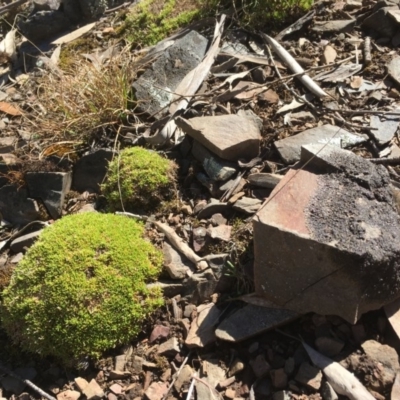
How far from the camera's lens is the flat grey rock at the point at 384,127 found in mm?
3988

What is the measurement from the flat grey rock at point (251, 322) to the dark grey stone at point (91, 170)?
67.2 inches

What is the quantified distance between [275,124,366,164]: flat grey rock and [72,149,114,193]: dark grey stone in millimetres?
1362

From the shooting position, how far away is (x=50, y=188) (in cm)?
443

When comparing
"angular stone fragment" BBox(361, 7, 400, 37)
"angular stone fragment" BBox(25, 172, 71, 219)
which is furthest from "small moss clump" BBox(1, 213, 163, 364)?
"angular stone fragment" BBox(361, 7, 400, 37)

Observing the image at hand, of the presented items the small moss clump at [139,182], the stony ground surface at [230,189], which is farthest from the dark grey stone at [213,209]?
the small moss clump at [139,182]

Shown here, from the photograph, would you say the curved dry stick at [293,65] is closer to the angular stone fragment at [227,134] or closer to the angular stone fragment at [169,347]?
the angular stone fragment at [227,134]

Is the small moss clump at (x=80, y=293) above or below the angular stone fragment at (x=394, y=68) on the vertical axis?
below

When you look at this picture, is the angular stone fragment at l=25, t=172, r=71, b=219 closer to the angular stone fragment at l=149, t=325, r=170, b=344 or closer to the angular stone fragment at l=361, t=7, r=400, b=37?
the angular stone fragment at l=149, t=325, r=170, b=344

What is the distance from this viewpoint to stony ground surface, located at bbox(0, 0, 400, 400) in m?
3.16

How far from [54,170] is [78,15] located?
2.51 metres

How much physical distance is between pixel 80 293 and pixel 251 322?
1.08 metres

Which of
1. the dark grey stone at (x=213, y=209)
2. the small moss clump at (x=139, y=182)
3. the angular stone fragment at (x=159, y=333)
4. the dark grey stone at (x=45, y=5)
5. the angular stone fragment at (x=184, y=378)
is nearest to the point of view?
the angular stone fragment at (x=184, y=378)

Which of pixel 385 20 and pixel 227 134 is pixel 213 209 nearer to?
pixel 227 134

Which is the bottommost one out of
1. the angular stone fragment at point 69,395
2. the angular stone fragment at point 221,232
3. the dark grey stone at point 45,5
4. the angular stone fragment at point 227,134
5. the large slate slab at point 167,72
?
the angular stone fragment at point 69,395
